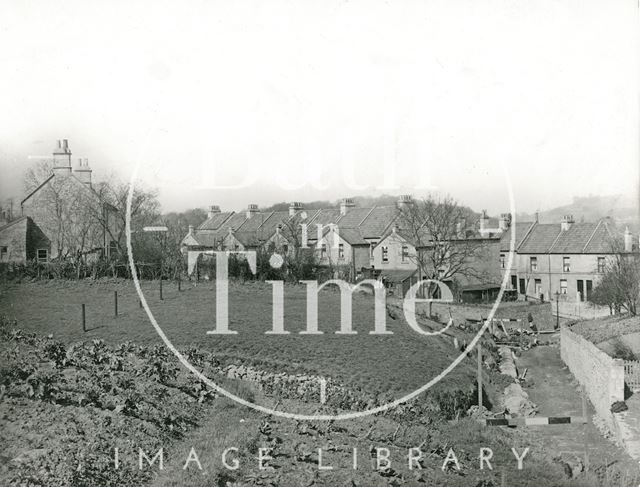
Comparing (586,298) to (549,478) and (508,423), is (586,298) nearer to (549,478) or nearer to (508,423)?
(508,423)

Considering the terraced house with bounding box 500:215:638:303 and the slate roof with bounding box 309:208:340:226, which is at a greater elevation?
the slate roof with bounding box 309:208:340:226

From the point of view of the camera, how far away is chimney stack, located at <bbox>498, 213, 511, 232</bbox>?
148ft

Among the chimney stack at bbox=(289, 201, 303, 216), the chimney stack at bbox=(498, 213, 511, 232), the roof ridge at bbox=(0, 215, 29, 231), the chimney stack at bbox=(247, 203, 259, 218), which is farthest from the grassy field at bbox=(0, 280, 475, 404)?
the chimney stack at bbox=(498, 213, 511, 232)

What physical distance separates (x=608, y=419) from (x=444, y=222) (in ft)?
63.5

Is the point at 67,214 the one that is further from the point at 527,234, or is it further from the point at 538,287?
the point at 527,234

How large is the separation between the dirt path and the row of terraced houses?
11.7 meters

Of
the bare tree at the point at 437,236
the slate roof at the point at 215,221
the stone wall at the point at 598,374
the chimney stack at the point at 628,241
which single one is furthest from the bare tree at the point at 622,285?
the slate roof at the point at 215,221

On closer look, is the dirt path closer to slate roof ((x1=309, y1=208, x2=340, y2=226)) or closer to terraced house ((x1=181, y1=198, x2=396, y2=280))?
terraced house ((x1=181, y1=198, x2=396, y2=280))

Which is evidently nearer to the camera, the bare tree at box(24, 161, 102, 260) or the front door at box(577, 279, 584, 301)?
the bare tree at box(24, 161, 102, 260)

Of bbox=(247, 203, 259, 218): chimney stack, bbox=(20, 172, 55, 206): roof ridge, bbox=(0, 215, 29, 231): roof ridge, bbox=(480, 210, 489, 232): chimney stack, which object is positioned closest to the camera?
bbox=(0, 215, 29, 231): roof ridge

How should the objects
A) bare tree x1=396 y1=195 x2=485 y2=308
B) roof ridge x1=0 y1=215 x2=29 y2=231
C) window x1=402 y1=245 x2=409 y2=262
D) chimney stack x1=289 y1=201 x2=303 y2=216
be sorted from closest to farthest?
1. roof ridge x1=0 y1=215 x2=29 y2=231
2. bare tree x1=396 y1=195 x2=485 y2=308
3. window x1=402 y1=245 x2=409 y2=262
4. chimney stack x1=289 y1=201 x2=303 y2=216

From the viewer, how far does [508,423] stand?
46.9 ft

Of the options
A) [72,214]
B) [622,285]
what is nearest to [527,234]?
[622,285]

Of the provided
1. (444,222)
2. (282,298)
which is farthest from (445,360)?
(444,222)
